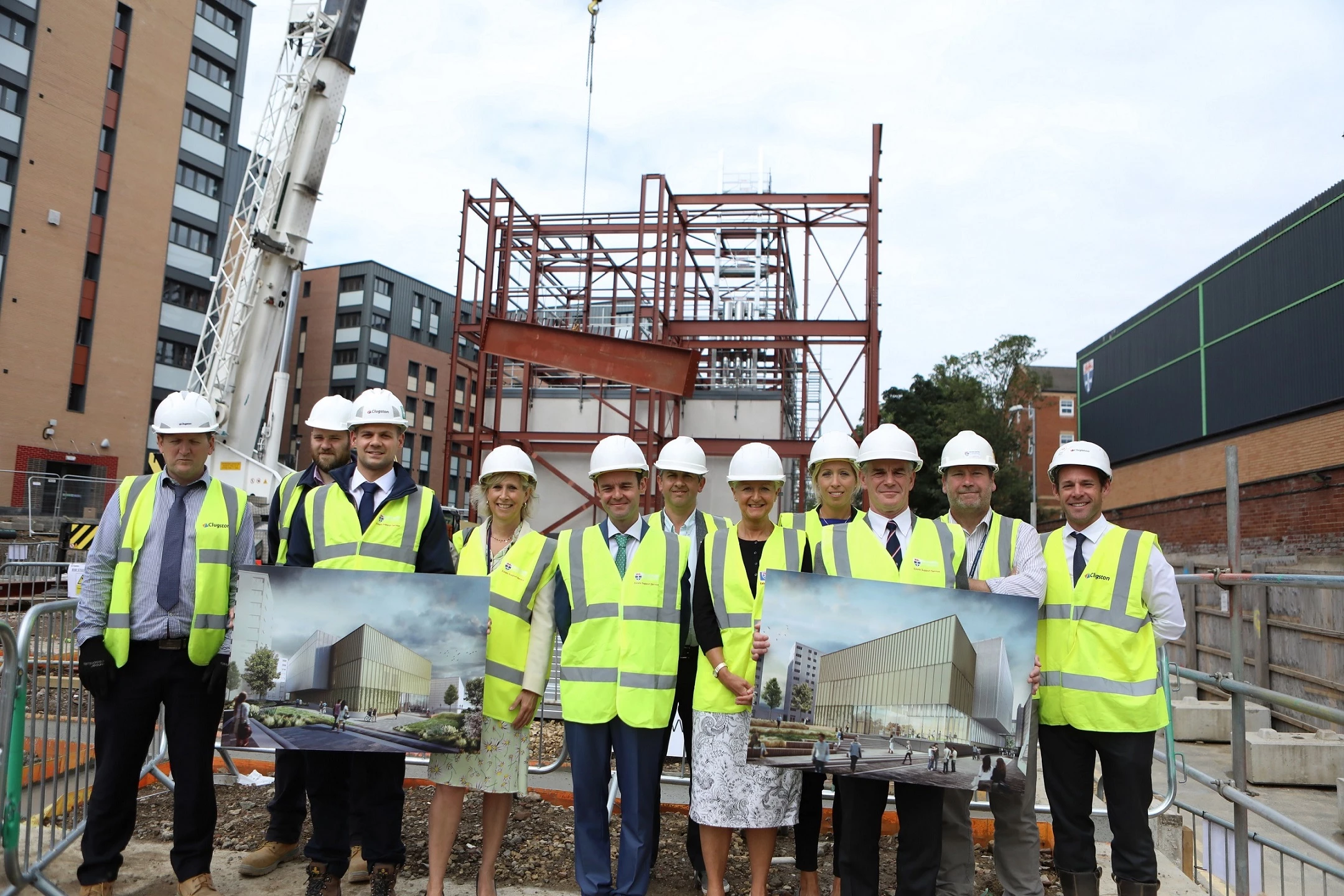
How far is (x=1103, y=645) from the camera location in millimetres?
4117

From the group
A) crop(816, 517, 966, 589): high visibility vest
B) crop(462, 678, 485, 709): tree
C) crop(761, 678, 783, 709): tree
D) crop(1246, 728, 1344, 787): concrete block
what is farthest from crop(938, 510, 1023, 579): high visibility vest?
crop(1246, 728, 1344, 787): concrete block

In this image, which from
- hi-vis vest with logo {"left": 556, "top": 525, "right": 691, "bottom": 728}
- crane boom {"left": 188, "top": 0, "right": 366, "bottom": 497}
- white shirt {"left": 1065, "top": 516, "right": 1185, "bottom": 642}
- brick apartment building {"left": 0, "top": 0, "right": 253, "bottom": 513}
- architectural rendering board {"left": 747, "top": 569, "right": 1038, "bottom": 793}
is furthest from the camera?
brick apartment building {"left": 0, "top": 0, "right": 253, "bottom": 513}

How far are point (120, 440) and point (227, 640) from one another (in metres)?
36.1

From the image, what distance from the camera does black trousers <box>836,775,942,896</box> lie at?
3.67m

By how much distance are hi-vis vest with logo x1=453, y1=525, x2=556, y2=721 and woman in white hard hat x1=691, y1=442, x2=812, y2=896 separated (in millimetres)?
762

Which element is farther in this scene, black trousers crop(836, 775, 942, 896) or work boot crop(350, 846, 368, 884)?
work boot crop(350, 846, 368, 884)

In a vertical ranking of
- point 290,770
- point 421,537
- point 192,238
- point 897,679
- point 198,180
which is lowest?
point 290,770

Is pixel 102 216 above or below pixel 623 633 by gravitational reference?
above

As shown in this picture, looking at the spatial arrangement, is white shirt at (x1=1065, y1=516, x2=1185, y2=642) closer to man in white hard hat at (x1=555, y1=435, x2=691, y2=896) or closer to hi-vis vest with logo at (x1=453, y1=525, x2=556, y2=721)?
man in white hard hat at (x1=555, y1=435, x2=691, y2=896)

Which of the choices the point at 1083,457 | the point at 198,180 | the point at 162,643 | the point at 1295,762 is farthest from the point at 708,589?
the point at 198,180

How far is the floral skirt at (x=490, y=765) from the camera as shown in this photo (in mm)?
4145

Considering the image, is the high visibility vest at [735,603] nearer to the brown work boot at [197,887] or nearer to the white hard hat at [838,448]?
the white hard hat at [838,448]

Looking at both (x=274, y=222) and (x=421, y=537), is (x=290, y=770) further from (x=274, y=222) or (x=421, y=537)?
(x=274, y=222)

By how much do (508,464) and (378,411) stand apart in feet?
2.21
